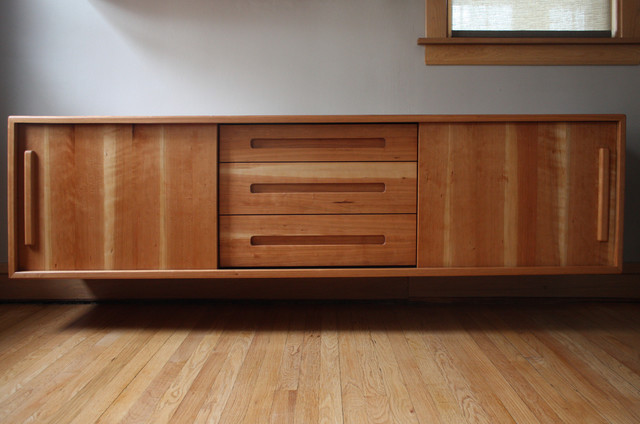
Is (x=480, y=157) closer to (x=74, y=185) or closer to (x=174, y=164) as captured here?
(x=174, y=164)

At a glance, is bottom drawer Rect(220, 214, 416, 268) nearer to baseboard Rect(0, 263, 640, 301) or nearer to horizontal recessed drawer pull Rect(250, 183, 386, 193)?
horizontal recessed drawer pull Rect(250, 183, 386, 193)

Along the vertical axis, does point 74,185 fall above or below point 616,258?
above

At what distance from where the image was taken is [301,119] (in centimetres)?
124

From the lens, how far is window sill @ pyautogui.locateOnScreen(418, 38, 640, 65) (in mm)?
1562

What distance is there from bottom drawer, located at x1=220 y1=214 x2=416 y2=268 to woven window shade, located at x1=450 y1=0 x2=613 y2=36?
2.87ft

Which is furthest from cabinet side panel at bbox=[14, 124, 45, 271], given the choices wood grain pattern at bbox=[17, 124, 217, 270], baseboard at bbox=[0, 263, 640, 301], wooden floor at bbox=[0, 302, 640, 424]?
baseboard at bbox=[0, 263, 640, 301]

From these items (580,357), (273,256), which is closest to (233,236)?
(273,256)

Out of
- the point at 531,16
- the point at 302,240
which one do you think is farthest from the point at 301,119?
the point at 531,16

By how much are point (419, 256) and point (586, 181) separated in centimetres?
55

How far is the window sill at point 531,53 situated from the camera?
1562 millimetres

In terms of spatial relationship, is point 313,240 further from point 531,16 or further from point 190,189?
point 531,16

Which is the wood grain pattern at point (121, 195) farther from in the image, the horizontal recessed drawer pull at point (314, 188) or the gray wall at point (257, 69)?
the gray wall at point (257, 69)

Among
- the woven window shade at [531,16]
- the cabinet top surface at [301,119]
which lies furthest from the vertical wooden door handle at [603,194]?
the woven window shade at [531,16]

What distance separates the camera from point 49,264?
1.24m
